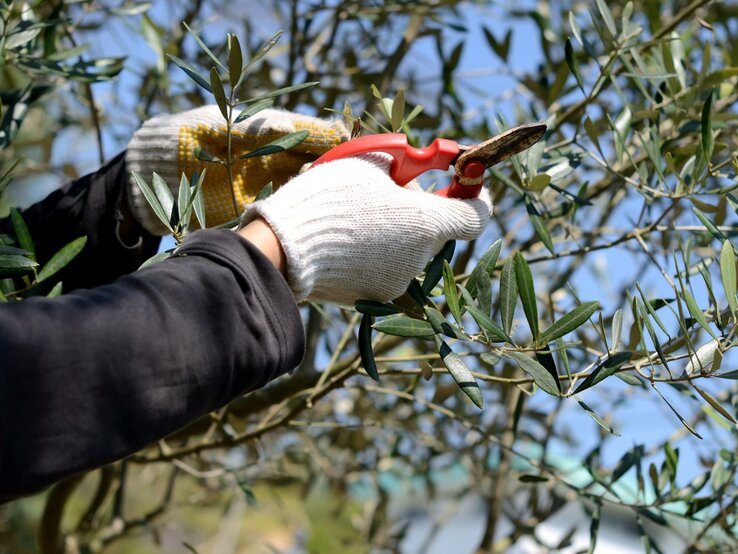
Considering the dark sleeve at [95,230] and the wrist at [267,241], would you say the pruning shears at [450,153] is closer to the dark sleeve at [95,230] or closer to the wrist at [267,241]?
the wrist at [267,241]

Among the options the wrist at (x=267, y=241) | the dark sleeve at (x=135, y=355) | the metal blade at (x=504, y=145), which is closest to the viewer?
the dark sleeve at (x=135, y=355)

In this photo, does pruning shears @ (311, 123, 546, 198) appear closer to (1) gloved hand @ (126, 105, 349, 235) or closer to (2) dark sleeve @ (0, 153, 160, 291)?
(1) gloved hand @ (126, 105, 349, 235)

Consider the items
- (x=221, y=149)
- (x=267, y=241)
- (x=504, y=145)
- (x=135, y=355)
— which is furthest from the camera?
(x=221, y=149)

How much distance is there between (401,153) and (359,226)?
0.12 meters

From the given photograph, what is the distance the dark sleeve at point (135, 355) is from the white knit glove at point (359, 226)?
90mm

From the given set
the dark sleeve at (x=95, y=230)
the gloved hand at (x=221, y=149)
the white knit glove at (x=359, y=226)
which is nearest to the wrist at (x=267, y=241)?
the white knit glove at (x=359, y=226)

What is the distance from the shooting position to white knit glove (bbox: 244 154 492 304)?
106 cm

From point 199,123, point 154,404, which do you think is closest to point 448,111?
point 199,123

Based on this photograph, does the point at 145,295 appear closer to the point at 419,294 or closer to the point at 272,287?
the point at 272,287

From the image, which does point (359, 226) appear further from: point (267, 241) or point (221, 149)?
point (221, 149)

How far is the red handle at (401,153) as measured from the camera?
117cm

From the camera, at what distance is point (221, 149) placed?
1380mm

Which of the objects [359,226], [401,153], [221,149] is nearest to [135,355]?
[359,226]

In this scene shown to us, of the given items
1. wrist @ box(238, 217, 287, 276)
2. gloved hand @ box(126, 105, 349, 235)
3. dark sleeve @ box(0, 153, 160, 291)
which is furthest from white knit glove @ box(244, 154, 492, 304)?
dark sleeve @ box(0, 153, 160, 291)
